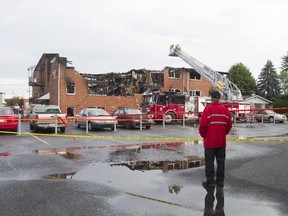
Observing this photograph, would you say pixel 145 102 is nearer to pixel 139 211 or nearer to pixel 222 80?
pixel 222 80

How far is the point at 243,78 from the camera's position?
228ft

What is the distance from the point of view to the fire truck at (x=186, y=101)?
29.0 meters

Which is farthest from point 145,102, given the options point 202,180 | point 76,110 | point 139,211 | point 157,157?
point 139,211

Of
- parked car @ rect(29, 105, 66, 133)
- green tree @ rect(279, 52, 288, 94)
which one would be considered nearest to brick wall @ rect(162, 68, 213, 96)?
parked car @ rect(29, 105, 66, 133)

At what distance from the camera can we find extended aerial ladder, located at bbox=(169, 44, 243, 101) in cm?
3250

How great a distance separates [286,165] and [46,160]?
624 cm

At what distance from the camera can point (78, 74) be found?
1507 inches

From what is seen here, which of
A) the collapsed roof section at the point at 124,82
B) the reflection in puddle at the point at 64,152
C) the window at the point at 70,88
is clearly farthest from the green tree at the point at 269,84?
the reflection in puddle at the point at 64,152

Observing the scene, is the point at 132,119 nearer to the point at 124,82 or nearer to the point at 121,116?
the point at 121,116

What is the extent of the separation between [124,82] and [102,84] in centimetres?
282

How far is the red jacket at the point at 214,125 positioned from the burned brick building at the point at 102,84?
1253 inches

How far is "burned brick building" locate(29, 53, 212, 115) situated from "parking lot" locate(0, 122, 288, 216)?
26.7 m

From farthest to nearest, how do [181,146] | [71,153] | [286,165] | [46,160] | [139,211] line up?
[181,146] < [71,153] < [46,160] < [286,165] < [139,211]

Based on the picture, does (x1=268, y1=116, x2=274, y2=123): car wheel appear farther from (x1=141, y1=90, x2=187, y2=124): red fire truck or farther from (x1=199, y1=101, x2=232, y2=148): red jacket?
(x1=199, y1=101, x2=232, y2=148): red jacket
